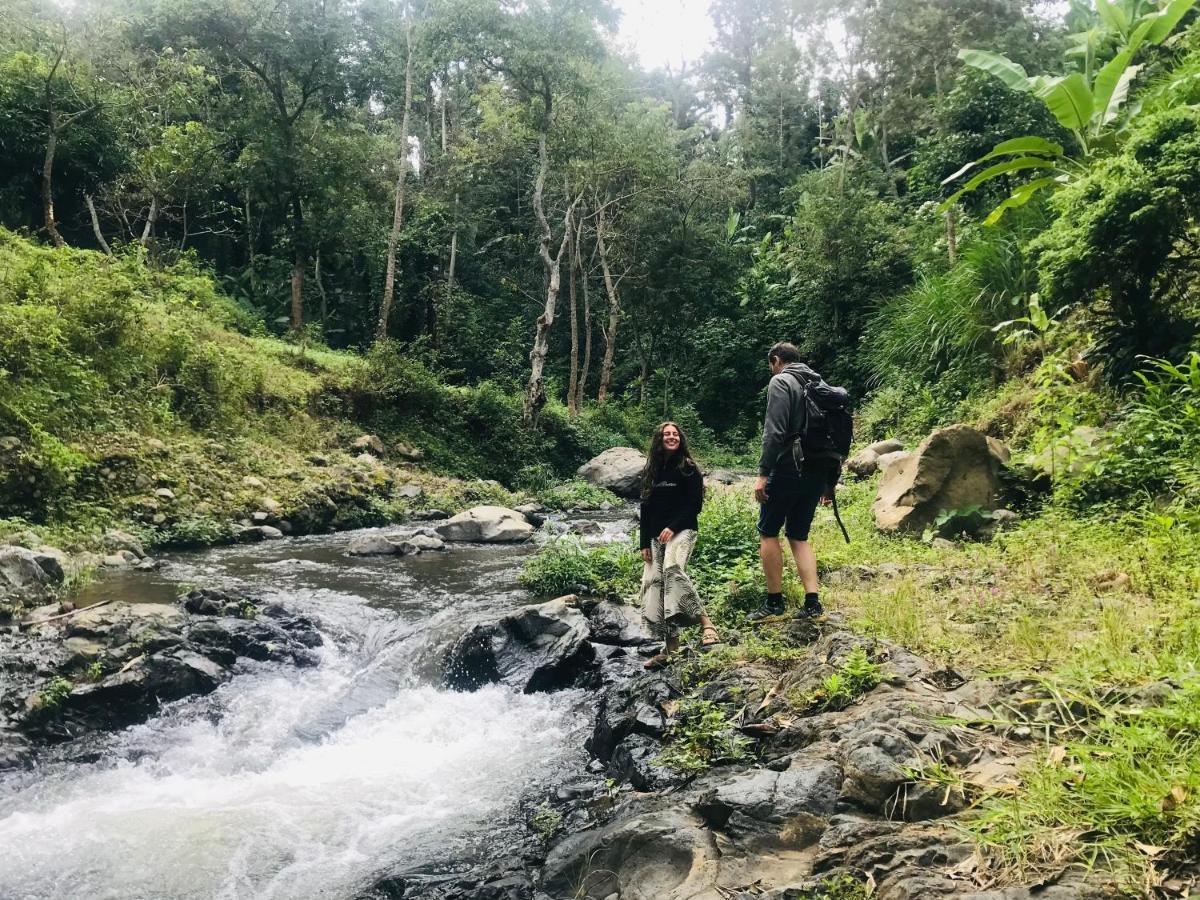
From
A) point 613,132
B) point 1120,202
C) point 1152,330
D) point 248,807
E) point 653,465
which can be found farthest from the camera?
point 613,132

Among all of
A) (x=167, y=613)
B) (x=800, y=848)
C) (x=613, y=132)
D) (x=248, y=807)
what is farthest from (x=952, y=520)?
(x=613, y=132)

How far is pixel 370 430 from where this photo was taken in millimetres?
19875

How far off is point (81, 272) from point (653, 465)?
39.6 feet

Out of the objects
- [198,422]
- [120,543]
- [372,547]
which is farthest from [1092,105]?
[198,422]

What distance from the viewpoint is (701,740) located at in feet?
15.2

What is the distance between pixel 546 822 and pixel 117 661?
4.37m

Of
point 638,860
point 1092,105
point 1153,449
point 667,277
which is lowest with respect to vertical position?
point 638,860

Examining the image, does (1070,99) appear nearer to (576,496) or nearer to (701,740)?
(701,740)

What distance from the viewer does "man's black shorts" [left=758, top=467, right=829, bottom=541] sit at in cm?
588

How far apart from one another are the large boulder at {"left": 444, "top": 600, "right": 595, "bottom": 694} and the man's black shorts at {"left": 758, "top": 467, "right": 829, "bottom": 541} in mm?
2317

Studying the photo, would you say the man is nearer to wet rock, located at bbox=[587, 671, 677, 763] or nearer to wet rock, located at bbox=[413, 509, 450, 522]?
wet rock, located at bbox=[587, 671, 677, 763]

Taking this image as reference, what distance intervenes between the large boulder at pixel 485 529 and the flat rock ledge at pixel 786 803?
838 cm

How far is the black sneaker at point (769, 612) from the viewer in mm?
6270

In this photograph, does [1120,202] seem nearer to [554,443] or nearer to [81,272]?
[81,272]
